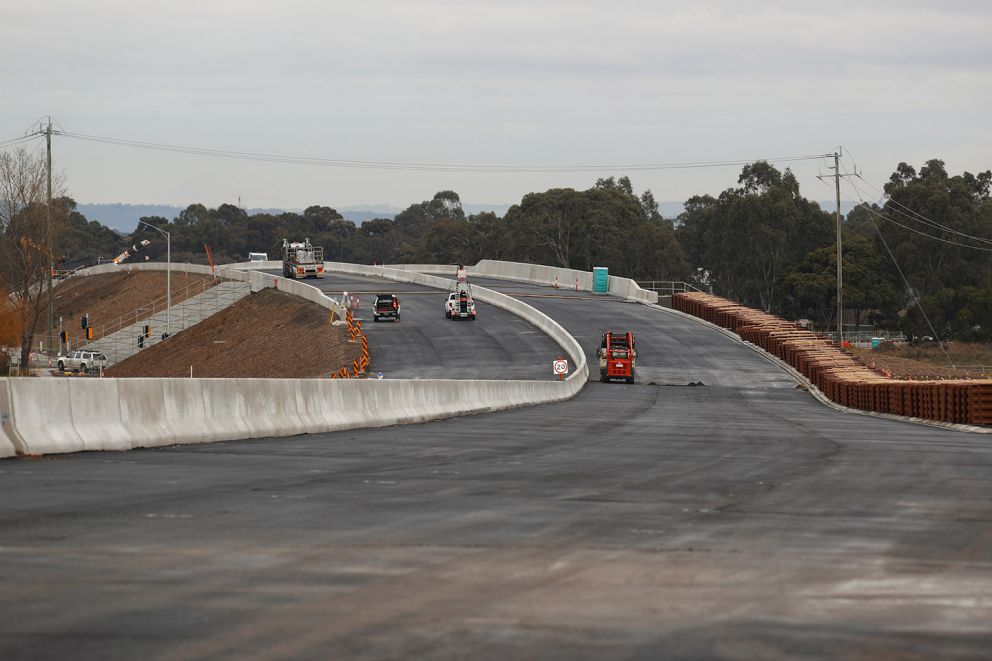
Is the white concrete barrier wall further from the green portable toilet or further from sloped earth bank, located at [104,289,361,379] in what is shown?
the green portable toilet

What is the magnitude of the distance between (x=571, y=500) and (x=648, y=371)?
5209cm

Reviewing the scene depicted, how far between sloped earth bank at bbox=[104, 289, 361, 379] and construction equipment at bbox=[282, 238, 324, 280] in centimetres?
926

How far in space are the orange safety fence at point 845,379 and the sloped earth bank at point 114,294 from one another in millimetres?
51732

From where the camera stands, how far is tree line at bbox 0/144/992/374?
102 m

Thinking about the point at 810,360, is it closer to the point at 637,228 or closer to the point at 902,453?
the point at 902,453

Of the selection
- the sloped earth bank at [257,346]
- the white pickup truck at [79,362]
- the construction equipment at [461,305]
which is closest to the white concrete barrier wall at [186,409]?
the sloped earth bank at [257,346]


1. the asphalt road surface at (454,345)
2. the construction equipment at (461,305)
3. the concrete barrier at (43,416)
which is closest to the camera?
the concrete barrier at (43,416)

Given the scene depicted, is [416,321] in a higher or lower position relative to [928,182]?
lower

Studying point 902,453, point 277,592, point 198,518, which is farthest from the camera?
point 902,453

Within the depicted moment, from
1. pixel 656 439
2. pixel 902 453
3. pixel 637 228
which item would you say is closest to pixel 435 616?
pixel 902 453

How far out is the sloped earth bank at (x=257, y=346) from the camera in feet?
248

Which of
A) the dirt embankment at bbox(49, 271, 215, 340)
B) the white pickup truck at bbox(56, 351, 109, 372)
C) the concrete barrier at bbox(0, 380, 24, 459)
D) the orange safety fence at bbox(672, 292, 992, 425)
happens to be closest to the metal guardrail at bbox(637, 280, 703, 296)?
the orange safety fence at bbox(672, 292, 992, 425)

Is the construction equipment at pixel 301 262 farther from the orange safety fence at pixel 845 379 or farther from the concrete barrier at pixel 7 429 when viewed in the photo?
the concrete barrier at pixel 7 429

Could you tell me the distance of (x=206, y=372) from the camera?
8212 cm
